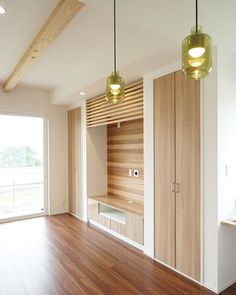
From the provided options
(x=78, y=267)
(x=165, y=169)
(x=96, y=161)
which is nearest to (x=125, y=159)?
(x=96, y=161)

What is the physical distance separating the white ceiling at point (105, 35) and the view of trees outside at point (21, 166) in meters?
1.21

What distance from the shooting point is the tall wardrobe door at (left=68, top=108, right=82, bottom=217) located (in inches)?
204

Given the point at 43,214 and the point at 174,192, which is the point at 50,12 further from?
the point at 43,214

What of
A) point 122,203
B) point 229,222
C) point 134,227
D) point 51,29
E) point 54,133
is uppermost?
point 51,29

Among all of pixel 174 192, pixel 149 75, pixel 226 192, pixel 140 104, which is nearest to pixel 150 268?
pixel 174 192

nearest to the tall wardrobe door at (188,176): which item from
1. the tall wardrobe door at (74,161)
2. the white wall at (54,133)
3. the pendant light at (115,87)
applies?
the pendant light at (115,87)

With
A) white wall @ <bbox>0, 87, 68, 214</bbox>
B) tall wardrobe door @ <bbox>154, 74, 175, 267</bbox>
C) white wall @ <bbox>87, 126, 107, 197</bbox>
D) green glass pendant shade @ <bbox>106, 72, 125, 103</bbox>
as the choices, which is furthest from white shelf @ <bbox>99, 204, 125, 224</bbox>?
green glass pendant shade @ <bbox>106, 72, 125, 103</bbox>

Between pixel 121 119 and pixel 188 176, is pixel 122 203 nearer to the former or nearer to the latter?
pixel 121 119

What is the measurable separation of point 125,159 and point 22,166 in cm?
245

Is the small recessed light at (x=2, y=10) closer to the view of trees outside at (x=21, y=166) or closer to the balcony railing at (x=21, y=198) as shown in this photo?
the view of trees outside at (x=21, y=166)

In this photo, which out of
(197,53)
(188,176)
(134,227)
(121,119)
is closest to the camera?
(197,53)

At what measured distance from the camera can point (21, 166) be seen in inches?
204

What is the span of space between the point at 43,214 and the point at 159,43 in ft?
15.1

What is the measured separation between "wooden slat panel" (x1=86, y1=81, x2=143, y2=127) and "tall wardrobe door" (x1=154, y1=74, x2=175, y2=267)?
44 cm
